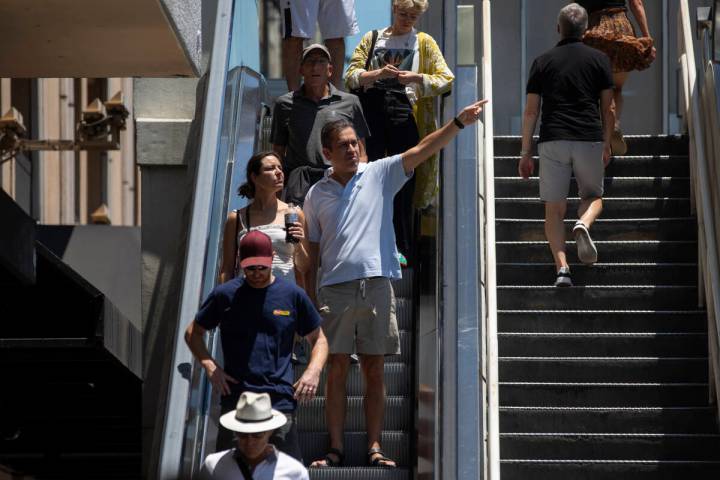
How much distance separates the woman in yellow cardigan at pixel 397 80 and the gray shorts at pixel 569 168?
92cm

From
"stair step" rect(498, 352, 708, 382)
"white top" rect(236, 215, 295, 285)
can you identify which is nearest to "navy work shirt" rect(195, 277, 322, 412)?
"white top" rect(236, 215, 295, 285)

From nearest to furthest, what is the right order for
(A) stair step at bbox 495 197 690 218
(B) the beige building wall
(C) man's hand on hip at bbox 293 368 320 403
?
(C) man's hand on hip at bbox 293 368 320 403, (A) stair step at bbox 495 197 690 218, (B) the beige building wall

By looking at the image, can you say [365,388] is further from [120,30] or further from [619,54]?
[619,54]

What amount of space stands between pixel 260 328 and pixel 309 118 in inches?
121

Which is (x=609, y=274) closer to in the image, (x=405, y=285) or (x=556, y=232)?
(x=556, y=232)

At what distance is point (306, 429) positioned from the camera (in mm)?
10242

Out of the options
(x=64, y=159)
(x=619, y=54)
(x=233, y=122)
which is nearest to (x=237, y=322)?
(x=233, y=122)

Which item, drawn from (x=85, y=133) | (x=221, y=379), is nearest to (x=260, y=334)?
(x=221, y=379)

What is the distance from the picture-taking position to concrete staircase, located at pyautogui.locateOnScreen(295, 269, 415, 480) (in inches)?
376

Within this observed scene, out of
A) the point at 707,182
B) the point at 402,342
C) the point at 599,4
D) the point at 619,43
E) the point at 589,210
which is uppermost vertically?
the point at 599,4

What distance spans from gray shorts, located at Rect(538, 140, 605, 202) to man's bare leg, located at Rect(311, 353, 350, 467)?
111 inches

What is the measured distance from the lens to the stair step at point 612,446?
10.7 meters

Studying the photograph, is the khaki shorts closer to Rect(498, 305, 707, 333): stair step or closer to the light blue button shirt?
the light blue button shirt

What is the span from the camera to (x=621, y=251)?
12422 millimetres
